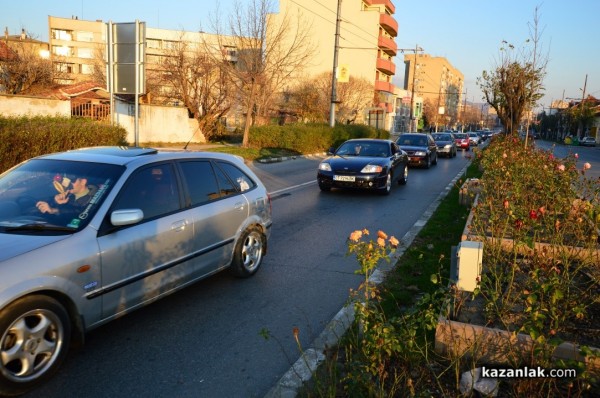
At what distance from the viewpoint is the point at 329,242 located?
7684mm

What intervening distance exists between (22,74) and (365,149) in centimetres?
2665

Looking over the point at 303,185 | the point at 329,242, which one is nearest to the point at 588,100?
the point at 303,185

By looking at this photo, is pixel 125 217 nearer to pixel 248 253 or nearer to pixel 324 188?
pixel 248 253

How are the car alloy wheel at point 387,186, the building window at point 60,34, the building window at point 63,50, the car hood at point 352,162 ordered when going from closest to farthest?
the car hood at point 352,162 → the car alloy wheel at point 387,186 → the building window at point 63,50 → the building window at point 60,34

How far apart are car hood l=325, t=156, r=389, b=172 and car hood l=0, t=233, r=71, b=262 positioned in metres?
9.57

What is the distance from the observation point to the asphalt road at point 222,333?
11.2 ft

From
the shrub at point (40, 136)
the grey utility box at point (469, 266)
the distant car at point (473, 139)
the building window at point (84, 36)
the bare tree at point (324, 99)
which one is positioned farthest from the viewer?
the building window at point (84, 36)

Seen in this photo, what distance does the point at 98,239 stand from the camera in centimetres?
371

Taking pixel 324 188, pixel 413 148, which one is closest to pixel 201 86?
pixel 413 148

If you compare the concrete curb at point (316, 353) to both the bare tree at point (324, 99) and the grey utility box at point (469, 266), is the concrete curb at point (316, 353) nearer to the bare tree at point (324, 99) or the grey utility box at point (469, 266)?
the grey utility box at point (469, 266)

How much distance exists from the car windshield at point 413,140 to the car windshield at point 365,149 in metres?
8.91

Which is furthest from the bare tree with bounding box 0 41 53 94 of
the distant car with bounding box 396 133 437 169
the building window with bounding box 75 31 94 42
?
the building window with bounding box 75 31 94 42

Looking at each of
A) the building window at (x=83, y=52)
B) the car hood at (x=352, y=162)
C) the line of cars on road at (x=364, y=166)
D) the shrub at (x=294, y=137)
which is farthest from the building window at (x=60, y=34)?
the car hood at (x=352, y=162)

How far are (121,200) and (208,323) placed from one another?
1.35 m
